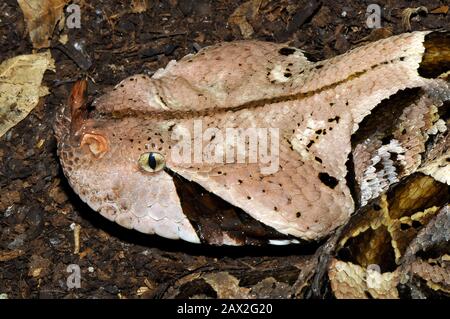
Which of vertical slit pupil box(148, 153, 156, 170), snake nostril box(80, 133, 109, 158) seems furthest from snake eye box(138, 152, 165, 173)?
snake nostril box(80, 133, 109, 158)

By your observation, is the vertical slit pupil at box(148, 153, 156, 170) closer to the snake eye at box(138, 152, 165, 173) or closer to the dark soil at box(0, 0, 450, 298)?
the snake eye at box(138, 152, 165, 173)

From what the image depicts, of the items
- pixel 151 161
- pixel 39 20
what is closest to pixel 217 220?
pixel 151 161

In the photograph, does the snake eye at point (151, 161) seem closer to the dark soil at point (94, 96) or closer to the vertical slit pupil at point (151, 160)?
the vertical slit pupil at point (151, 160)
